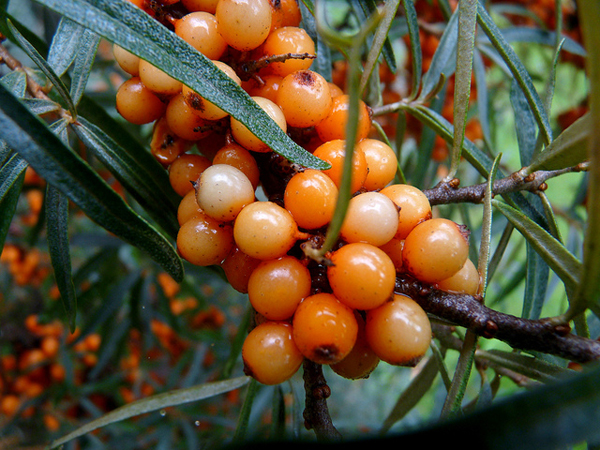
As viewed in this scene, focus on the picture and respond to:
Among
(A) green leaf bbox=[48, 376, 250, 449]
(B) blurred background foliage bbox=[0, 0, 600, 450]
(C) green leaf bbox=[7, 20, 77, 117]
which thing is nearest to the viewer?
(C) green leaf bbox=[7, 20, 77, 117]

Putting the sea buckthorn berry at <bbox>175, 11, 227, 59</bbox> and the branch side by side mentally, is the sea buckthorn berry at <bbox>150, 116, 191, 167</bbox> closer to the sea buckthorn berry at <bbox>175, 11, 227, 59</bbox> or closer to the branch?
the sea buckthorn berry at <bbox>175, 11, 227, 59</bbox>

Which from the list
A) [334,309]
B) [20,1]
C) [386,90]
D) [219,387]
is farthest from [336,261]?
[20,1]

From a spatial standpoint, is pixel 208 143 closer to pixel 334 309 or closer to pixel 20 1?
pixel 334 309

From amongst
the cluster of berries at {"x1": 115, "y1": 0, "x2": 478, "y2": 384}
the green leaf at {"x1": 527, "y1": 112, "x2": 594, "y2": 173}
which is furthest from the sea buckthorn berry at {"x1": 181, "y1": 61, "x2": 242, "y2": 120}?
the green leaf at {"x1": 527, "y1": 112, "x2": 594, "y2": 173}

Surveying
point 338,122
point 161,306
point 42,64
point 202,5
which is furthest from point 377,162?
point 161,306

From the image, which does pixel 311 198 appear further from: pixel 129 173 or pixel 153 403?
pixel 153 403

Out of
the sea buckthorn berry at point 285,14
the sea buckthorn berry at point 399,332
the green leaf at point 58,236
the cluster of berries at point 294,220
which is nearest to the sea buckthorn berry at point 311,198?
the cluster of berries at point 294,220

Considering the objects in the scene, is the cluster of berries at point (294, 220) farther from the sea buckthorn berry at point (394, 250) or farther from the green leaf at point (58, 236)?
the green leaf at point (58, 236)
